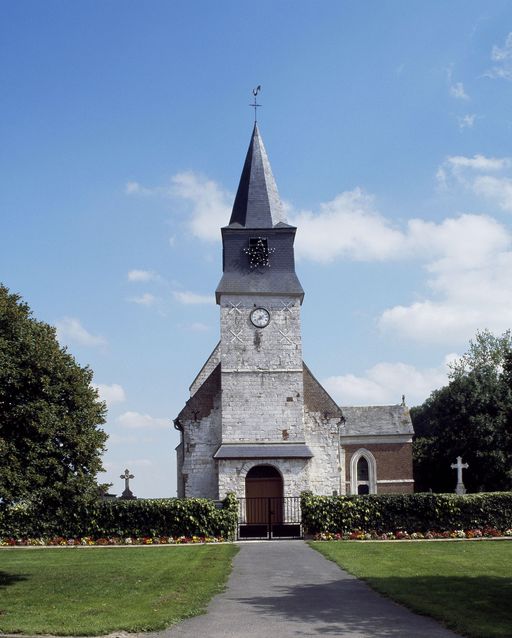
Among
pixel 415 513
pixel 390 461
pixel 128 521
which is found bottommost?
pixel 128 521

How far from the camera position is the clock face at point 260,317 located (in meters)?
35.2

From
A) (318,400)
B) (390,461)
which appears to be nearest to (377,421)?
(390,461)

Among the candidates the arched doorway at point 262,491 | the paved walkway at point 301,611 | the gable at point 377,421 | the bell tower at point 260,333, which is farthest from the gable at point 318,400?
the paved walkway at point 301,611

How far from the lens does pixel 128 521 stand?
85.1 ft

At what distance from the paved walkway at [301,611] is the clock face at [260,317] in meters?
19.1

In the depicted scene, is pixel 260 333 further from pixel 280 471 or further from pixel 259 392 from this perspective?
pixel 280 471

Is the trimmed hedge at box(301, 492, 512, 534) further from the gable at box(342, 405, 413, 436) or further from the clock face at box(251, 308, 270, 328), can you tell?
the gable at box(342, 405, 413, 436)

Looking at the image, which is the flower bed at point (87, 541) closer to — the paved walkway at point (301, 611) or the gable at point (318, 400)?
the paved walkway at point (301, 611)

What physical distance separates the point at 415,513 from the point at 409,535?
3.12ft

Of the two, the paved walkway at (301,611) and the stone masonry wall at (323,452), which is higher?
the stone masonry wall at (323,452)

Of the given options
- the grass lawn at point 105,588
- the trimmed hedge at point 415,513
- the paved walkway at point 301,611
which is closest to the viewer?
the paved walkway at point 301,611

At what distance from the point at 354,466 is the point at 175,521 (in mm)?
22472

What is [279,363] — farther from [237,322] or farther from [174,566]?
[174,566]

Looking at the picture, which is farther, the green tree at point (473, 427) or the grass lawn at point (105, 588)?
the green tree at point (473, 427)
